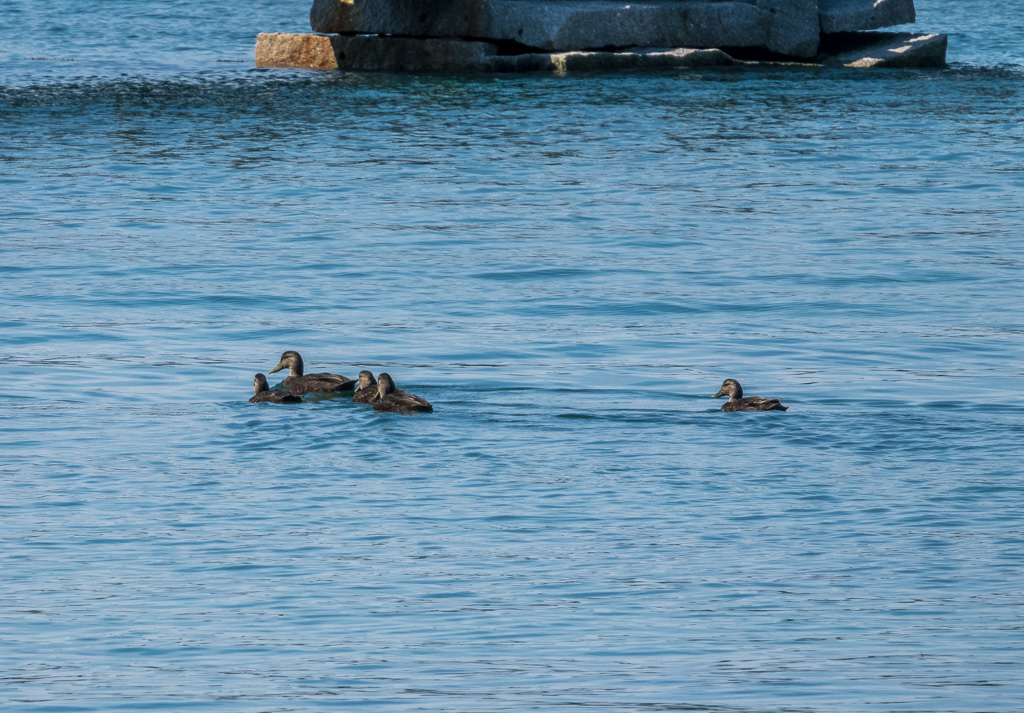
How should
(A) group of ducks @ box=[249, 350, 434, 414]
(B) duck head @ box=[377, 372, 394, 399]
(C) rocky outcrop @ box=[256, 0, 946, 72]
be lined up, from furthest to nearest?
(C) rocky outcrop @ box=[256, 0, 946, 72]
(B) duck head @ box=[377, 372, 394, 399]
(A) group of ducks @ box=[249, 350, 434, 414]

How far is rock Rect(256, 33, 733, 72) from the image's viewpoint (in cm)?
3416

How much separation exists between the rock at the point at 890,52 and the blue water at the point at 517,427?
10.7 metres

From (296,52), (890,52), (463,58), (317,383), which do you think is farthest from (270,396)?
(890,52)

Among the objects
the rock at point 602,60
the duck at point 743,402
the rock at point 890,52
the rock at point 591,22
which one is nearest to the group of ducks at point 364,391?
the duck at point 743,402


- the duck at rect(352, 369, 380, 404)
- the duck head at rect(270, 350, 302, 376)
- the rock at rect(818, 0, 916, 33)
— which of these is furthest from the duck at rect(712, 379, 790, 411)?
the rock at rect(818, 0, 916, 33)

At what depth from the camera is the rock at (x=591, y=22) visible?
3388 centimetres

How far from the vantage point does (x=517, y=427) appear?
11.0m

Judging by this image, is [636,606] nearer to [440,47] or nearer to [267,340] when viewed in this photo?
[267,340]

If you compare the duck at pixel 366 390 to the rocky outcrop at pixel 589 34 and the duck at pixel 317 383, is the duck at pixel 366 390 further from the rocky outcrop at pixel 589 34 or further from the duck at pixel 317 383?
the rocky outcrop at pixel 589 34

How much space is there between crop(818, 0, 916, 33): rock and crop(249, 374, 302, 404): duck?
2661cm

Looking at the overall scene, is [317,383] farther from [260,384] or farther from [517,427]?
[517,427]

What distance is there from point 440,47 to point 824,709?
28.9 m

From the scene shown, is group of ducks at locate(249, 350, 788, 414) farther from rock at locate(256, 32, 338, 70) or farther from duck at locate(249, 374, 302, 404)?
rock at locate(256, 32, 338, 70)

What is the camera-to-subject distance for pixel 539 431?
10.9 m
